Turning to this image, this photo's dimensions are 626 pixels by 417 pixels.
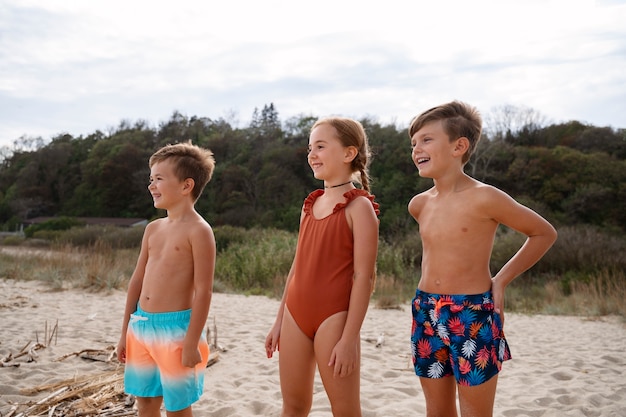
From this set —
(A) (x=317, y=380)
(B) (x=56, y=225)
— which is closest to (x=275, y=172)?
(B) (x=56, y=225)

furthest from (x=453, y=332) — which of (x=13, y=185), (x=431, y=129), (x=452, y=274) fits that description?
(x=13, y=185)

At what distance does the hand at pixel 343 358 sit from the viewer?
7.29ft

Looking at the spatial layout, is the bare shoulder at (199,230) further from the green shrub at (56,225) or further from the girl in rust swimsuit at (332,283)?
the green shrub at (56,225)

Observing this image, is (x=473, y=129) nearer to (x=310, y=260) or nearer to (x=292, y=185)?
(x=310, y=260)

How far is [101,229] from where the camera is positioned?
87.3ft

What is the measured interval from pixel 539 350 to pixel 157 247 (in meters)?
5.88

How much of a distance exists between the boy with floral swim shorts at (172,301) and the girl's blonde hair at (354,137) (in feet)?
2.64

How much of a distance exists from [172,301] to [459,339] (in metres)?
1.40

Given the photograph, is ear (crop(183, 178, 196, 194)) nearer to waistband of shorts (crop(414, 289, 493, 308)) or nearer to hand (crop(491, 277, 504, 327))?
waistband of shorts (crop(414, 289, 493, 308))

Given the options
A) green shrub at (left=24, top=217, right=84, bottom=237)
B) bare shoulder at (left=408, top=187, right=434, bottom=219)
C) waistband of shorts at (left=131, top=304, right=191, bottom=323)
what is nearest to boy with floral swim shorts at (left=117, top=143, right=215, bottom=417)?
waistband of shorts at (left=131, top=304, right=191, bottom=323)

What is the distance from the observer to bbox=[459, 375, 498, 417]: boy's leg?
7.58 ft

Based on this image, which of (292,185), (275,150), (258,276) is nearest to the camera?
(258,276)

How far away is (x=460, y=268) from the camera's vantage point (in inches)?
96.5

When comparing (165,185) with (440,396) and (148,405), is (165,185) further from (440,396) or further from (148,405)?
(440,396)
